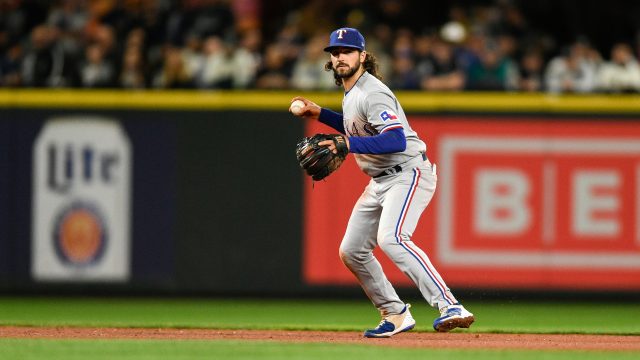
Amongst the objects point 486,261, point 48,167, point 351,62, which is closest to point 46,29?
point 48,167

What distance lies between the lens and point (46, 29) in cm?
1349

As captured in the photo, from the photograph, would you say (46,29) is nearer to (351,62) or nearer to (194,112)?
(194,112)

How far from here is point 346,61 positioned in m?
8.21

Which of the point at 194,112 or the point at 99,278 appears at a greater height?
the point at 194,112

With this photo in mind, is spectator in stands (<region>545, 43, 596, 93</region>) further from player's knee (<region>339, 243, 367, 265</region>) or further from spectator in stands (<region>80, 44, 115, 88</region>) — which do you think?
player's knee (<region>339, 243, 367, 265</region>)

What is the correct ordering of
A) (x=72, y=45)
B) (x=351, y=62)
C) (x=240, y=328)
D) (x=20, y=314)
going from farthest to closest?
(x=72, y=45), (x=20, y=314), (x=240, y=328), (x=351, y=62)

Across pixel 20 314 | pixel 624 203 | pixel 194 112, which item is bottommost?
pixel 20 314

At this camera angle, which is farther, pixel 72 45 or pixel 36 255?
pixel 72 45

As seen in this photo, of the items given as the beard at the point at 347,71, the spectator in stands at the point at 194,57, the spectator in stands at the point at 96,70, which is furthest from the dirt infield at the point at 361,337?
the spectator in stands at the point at 194,57

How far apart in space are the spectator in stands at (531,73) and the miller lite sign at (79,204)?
4.20 meters

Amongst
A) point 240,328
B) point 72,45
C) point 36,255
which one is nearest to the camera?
point 240,328

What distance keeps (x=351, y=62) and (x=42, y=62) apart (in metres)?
5.59

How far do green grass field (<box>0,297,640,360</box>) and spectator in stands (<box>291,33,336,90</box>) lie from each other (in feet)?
7.39

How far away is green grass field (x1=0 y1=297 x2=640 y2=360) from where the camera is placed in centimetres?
744
